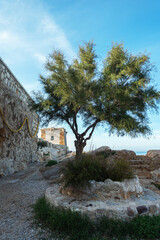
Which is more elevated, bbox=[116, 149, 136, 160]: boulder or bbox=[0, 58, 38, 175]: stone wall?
bbox=[0, 58, 38, 175]: stone wall

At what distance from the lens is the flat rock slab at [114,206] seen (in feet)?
10.9

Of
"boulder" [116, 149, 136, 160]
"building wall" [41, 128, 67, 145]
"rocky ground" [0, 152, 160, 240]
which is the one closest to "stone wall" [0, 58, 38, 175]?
"rocky ground" [0, 152, 160, 240]

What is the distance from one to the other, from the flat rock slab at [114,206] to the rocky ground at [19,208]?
0.65 metres

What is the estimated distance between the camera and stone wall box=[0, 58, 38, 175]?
844 cm

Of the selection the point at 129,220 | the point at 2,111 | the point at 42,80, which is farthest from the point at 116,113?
the point at 129,220

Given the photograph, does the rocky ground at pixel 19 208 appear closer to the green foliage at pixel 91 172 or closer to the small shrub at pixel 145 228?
the green foliage at pixel 91 172

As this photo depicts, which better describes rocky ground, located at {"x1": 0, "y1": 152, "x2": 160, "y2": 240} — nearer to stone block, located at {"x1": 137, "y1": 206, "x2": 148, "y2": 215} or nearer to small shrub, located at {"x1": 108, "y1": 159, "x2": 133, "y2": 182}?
stone block, located at {"x1": 137, "y1": 206, "x2": 148, "y2": 215}

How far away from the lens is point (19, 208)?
14.5 feet

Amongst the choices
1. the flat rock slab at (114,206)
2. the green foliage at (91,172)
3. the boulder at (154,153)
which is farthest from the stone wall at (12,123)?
the boulder at (154,153)

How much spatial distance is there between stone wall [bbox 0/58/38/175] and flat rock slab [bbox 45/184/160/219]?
17.8ft

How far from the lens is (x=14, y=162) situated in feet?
31.8

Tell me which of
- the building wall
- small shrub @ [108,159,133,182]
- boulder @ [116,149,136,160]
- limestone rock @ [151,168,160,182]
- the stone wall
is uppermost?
the building wall

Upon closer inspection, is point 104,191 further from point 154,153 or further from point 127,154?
point 154,153

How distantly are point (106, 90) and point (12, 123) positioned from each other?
5346 mm
